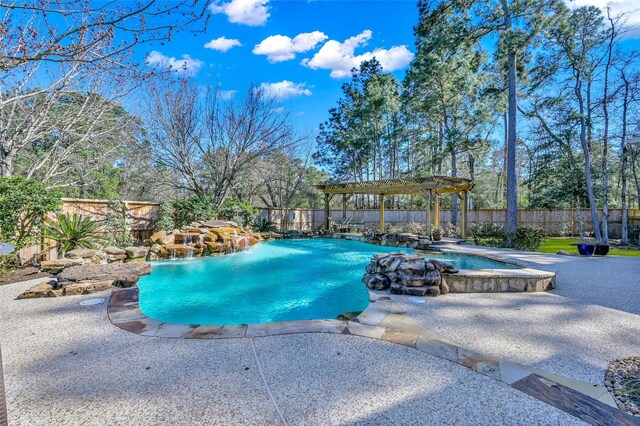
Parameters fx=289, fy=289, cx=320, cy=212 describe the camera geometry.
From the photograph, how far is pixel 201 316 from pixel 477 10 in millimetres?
13932

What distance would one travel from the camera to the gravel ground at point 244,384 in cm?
173

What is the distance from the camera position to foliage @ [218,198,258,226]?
13432 mm

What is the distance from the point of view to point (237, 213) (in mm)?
13633

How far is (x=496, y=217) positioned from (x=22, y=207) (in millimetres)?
19159

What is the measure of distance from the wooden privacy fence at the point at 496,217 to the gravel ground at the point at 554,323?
461 inches

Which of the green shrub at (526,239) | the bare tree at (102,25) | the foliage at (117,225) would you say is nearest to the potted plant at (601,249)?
the green shrub at (526,239)

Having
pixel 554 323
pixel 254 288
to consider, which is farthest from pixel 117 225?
pixel 554 323

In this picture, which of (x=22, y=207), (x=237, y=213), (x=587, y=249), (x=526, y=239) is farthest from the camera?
(x=237, y=213)

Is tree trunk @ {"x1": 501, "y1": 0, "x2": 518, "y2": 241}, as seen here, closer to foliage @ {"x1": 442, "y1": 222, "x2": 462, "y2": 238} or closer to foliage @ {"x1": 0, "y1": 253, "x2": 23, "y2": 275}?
foliage @ {"x1": 442, "y1": 222, "x2": 462, "y2": 238}

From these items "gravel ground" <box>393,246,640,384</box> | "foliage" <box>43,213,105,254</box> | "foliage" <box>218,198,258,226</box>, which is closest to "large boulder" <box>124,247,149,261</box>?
"foliage" <box>43,213,105,254</box>

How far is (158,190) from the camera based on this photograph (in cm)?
1510

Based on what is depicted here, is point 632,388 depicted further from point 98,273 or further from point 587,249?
point 587,249

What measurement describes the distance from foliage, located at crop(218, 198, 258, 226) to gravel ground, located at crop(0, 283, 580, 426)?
10.6 metres

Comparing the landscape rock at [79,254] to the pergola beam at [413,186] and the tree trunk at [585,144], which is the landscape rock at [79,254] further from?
the tree trunk at [585,144]
